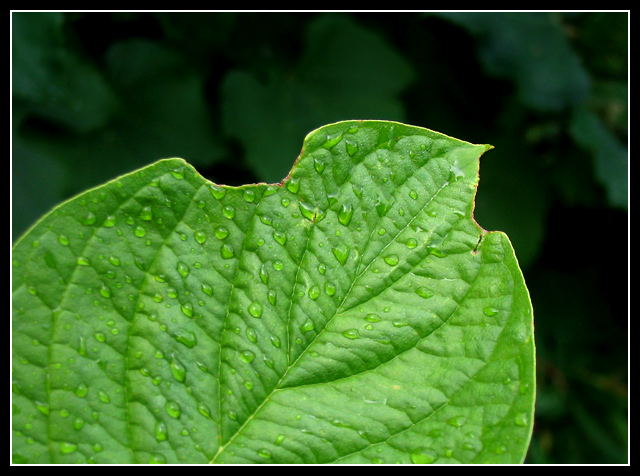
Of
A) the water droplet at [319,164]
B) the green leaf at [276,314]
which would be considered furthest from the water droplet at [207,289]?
the water droplet at [319,164]

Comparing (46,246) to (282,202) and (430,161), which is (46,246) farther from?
(430,161)

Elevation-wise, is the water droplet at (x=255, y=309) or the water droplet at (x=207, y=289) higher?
the water droplet at (x=207, y=289)

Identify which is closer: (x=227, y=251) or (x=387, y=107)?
(x=227, y=251)

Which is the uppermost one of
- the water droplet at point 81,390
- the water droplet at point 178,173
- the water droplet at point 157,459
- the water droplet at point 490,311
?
the water droplet at point 178,173

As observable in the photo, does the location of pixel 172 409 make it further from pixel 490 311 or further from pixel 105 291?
pixel 490 311

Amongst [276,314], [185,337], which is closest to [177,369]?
[185,337]

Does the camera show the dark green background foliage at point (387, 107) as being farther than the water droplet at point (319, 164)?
Yes

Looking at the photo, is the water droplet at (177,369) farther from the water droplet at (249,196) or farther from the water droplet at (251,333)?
the water droplet at (249,196)
